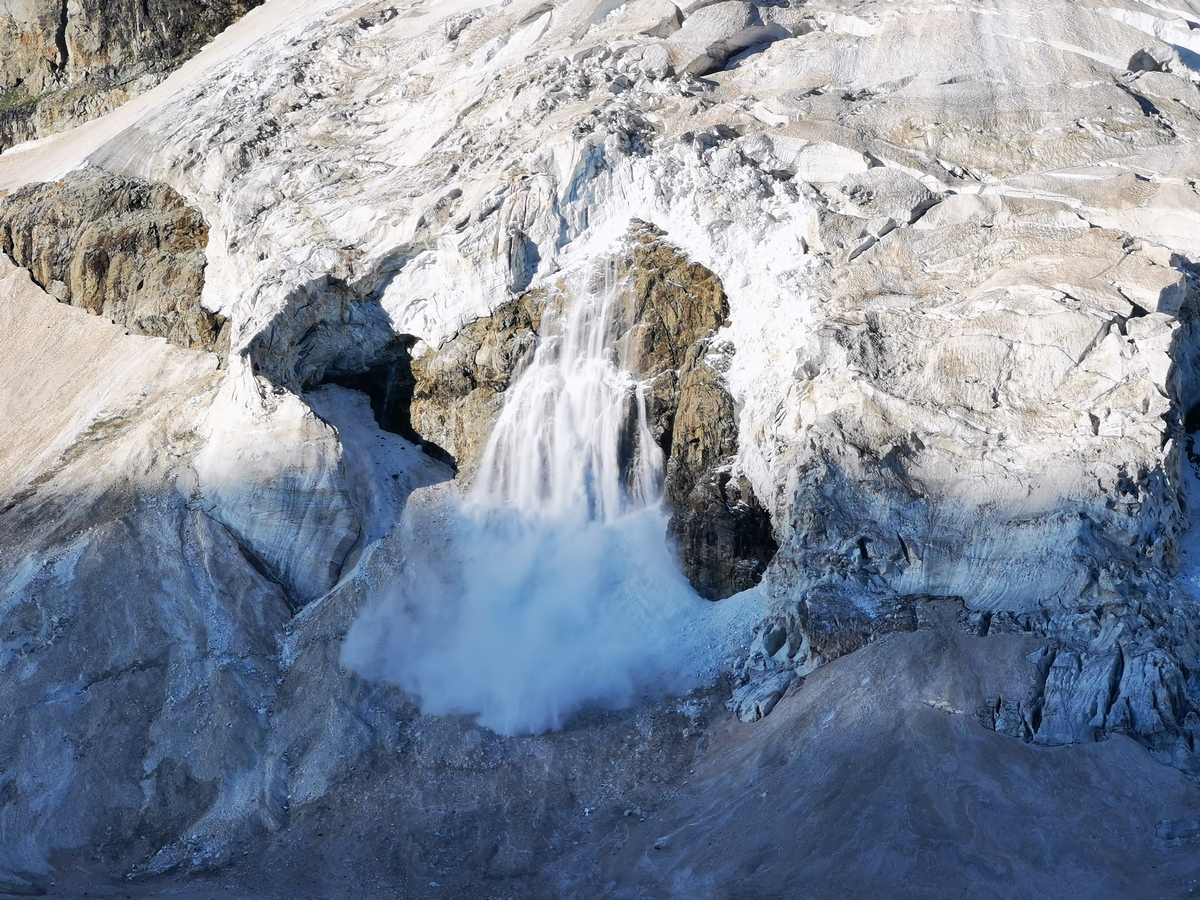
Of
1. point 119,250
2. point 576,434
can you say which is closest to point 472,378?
point 576,434

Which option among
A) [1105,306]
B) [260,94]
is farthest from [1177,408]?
[260,94]

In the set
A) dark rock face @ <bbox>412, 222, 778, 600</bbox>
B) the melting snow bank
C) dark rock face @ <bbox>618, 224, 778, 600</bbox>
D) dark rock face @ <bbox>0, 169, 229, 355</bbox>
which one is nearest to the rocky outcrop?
dark rock face @ <bbox>412, 222, 778, 600</bbox>

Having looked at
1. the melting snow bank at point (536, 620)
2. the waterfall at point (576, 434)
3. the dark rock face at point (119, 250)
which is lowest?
the melting snow bank at point (536, 620)

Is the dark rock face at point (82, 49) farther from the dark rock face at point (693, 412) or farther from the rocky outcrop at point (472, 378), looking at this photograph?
the dark rock face at point (693, 412)

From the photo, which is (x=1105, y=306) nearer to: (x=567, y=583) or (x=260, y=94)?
(x=567, y=583)

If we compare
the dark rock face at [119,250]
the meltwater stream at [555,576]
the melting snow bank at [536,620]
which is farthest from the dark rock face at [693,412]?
the dark rock face at [119,250]

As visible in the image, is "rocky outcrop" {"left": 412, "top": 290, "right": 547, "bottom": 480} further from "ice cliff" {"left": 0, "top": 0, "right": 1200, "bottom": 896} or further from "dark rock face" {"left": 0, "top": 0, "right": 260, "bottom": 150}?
"dark rock face" {"left": 0, "top": 0, "right": 260, "bottom": 150}
